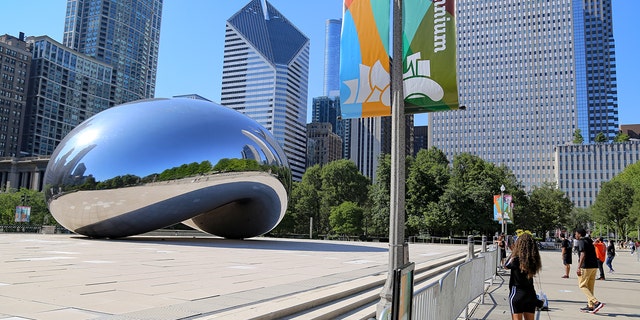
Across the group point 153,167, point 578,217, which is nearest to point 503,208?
point 153,167

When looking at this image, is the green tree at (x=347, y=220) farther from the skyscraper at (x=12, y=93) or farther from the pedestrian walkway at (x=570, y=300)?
the skyscraper at (x=12, y=93)

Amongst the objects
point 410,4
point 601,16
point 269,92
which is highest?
point 601,16

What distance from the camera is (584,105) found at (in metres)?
155

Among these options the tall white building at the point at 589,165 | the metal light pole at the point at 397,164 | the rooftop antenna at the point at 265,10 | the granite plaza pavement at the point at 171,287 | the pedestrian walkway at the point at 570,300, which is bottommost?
the pedestrian walkway at the point at 570,300

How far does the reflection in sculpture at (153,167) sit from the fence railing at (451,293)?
12.7 m

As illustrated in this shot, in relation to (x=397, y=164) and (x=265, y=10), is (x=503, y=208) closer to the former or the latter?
(x=397, y=164)

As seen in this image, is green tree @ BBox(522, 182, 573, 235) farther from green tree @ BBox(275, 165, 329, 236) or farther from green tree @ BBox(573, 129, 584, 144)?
green tree @ BBox(573, 129, 584, 144)

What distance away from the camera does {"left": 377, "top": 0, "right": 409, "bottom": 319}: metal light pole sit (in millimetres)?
5391

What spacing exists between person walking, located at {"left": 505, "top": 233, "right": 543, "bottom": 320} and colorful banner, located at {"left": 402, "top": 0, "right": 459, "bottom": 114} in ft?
7.26

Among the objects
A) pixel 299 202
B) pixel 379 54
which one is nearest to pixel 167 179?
pixel 379 54

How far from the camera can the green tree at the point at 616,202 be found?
222 ft

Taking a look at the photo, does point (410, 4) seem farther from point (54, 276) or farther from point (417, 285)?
point (54, 276)

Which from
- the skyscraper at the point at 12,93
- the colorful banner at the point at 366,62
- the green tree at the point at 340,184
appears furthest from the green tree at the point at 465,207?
the skyscraper at the point at 12,93

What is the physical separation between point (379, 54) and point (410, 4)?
1093mm
